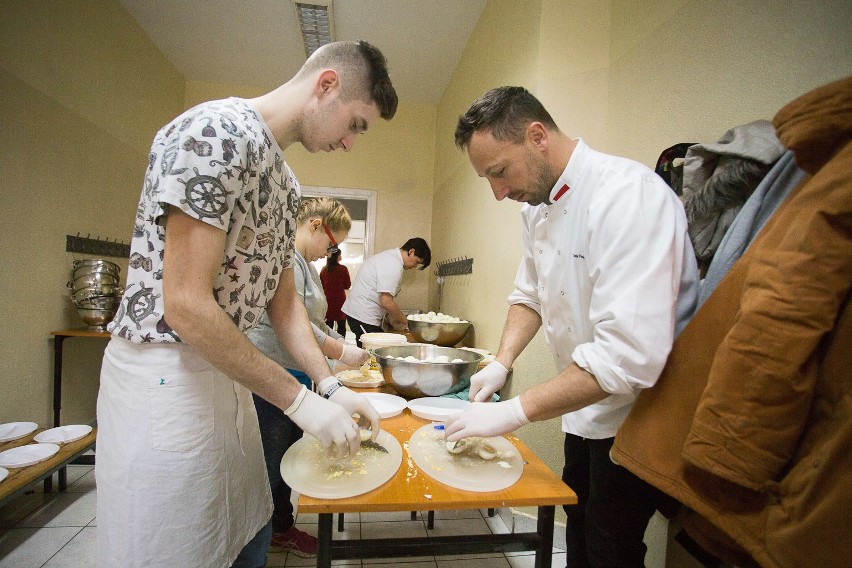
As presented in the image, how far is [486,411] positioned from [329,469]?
44 centimetres

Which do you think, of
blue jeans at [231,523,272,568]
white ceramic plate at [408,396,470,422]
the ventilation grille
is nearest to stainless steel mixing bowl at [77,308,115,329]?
blue jeans at [231,523,272,568]

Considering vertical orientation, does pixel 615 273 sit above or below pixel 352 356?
above

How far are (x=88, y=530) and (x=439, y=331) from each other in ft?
7.17

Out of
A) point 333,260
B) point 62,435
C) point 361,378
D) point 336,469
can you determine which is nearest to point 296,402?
point 336,469

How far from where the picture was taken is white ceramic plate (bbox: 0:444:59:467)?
6.31 ft

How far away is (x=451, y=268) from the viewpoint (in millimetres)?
3857

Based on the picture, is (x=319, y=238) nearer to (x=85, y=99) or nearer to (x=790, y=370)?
(x=790, y=370)

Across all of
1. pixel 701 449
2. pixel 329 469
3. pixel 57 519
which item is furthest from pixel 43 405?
pixel 701 449

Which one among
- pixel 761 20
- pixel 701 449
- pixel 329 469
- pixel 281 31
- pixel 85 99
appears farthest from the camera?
pixel 281 31

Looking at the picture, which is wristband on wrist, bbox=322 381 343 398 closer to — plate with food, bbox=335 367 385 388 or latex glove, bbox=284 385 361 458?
latex glove, bbox=284 385 361 458

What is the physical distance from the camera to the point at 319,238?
211cm

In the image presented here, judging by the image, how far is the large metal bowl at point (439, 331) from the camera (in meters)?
2.77

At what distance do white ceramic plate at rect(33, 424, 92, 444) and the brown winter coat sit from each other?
300cm

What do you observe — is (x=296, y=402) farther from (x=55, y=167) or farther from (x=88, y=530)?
(x=55, y=167)
